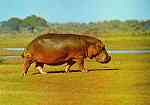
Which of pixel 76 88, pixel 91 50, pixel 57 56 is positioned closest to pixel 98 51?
pixel 91 50

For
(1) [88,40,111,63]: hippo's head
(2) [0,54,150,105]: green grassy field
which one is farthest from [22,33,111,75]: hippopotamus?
(2) [0,54,150,105]: green grassy field

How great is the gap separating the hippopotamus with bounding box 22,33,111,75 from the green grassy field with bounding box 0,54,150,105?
23 cm

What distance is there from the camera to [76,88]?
534 cm

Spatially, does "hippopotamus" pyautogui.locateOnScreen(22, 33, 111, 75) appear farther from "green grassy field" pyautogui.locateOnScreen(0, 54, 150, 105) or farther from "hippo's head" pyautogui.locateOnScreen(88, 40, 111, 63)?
"green grassy field" pyautogui.locateOnScreen(0, 54, 150, 105)

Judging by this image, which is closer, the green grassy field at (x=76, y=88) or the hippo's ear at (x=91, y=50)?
the green grassy field at (x=76, y=88)

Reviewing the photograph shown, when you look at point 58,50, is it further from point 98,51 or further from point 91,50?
point 98,51

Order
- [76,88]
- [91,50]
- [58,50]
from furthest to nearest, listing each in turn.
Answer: [91,50]
[58,50]
[76,88]

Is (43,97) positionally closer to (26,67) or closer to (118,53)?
→ (26,67)

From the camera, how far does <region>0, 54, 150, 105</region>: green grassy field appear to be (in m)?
4.71

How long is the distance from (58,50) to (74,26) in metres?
1.01

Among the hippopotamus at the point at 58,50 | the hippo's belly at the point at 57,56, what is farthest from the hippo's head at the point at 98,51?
the hippo's belly at the point at 57,56

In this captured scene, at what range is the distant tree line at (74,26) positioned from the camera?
22.2 feet

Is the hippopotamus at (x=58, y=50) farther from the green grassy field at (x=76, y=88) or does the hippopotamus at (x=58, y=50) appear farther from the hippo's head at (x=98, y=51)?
the green grassy field at (x=76, y=88)

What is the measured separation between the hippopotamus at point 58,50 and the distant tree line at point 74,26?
9.3 inches
